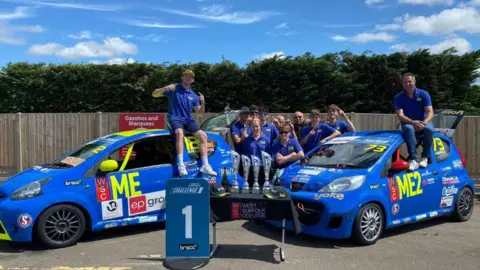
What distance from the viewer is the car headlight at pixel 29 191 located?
5562 millimetres

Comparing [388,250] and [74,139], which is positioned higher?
[74,139]

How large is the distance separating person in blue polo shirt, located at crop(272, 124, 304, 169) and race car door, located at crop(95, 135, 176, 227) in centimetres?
173

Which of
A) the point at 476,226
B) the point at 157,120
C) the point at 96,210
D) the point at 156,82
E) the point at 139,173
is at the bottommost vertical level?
the point at 476,226

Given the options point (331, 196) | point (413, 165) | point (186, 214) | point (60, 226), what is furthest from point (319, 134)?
point (60, 226)

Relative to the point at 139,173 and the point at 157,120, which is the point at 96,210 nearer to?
the point at 139,173

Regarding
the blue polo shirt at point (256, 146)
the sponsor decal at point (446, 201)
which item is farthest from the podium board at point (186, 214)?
the sponsor decal at point (446, 201)

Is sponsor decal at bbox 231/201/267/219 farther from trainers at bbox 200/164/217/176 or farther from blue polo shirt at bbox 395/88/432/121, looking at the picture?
blue polo shirt at bbox 395/88/432/121

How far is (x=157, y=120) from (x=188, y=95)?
14.5ft

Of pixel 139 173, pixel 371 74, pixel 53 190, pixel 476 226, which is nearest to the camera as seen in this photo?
pixel 53 190

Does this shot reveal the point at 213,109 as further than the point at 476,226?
Yes

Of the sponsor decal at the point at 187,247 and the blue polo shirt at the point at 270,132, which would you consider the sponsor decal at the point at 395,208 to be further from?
the sponsor decal at the point at 187,247

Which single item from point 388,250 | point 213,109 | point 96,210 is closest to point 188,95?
point 96,210

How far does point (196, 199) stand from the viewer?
5023 mm

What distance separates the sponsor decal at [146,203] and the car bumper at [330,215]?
2.14 metres
